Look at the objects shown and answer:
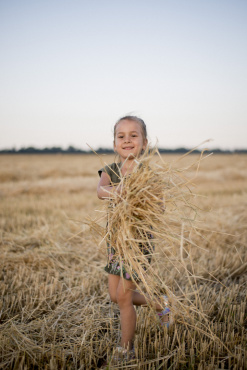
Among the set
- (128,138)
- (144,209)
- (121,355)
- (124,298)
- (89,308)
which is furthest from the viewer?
(89,308)

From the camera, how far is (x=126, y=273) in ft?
5.85

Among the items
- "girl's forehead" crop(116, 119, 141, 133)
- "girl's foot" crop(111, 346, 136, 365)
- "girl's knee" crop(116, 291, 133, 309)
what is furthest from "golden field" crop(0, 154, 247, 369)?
"girl's forehead" crop(116, 119, 141, 133)

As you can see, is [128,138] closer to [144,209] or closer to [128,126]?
[128,126]

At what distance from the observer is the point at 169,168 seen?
5.06 feet

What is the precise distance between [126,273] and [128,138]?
99 cm

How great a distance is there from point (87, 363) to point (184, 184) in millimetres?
1323

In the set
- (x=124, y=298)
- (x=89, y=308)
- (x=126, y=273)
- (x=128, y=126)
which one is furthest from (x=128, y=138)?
(x=89, y=308)

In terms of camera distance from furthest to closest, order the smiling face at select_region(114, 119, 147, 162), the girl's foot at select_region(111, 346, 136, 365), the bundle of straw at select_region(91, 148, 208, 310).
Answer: the smiling face at select_region(114, 119, 147, 162) → the girl's foot at select_region(111, 346, 136, 365) → the bundle of straw at select_region(91, 148, 208, 310)

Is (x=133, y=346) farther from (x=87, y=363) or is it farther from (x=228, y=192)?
(x=228, y=192)

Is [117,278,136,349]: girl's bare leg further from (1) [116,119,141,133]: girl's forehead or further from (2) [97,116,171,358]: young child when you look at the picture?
(1) [116,119,141,133]: girl's forehead

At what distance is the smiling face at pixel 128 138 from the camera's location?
1.93 meters

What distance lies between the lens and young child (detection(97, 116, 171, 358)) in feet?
5.82

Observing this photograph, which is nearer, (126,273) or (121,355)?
(121,355)

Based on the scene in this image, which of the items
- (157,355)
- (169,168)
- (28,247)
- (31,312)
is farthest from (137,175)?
(28,247)
